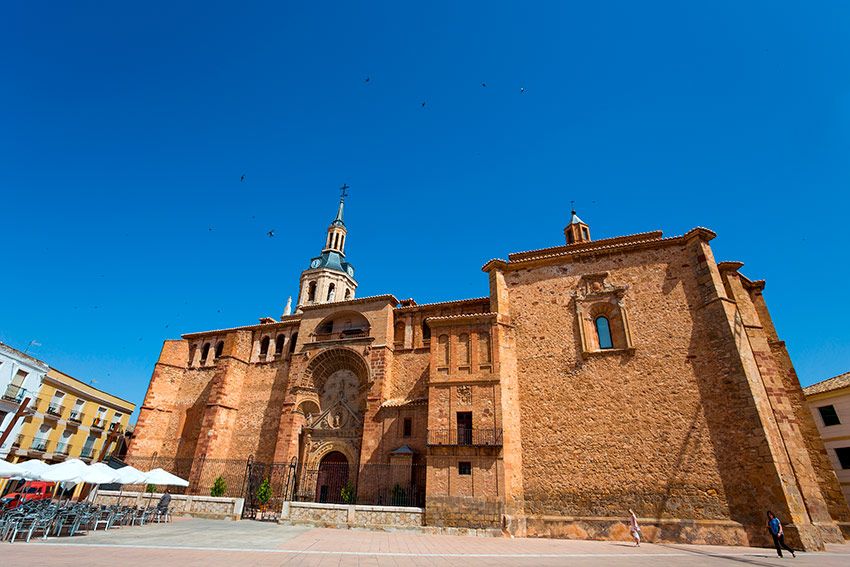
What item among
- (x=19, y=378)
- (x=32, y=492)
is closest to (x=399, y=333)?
(x=32, y=492)

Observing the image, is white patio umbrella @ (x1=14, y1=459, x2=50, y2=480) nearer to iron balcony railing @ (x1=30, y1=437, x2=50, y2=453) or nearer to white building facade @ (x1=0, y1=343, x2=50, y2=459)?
white building facade @ (x1=0, y1=343, x2=50, y2=459)

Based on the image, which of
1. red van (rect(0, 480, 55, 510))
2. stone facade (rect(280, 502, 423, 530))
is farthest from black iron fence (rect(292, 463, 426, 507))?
red van (rect(0, 480, 55, 510))

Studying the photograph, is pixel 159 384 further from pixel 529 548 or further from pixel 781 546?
pixel 781 546

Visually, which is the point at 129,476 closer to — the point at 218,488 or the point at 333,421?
the point at 218,488

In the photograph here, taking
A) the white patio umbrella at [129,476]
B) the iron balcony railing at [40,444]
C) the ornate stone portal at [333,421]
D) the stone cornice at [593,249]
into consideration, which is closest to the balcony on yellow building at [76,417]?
the iron balcony railing at [40,444]

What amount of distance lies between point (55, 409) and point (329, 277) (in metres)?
21.5

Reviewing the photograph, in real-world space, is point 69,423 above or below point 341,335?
below

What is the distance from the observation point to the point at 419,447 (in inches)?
792

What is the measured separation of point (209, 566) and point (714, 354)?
1740 centimetres

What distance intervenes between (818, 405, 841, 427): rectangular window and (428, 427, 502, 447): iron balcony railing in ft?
67.1

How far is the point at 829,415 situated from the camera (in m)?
23.2

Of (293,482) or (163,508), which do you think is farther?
(293,482)

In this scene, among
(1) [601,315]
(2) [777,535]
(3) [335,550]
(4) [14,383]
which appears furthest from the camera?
(4) [14,383]

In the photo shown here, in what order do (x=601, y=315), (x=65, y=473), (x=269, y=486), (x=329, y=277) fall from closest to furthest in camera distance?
1. (x=65, y=473)
2. (x=601, y=315)
3. (x=269, y=486)
4. (x=329, y=277)
